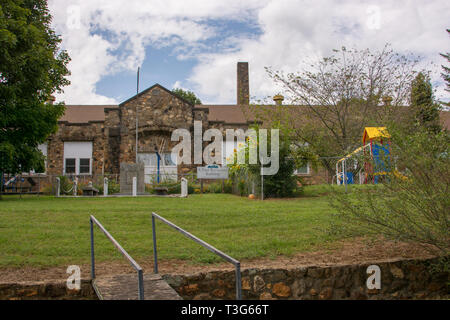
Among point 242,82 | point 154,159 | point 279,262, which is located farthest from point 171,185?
point 242,82

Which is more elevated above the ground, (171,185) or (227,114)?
(227,114)

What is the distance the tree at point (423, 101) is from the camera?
62.3ft

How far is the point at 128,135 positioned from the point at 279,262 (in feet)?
67.2

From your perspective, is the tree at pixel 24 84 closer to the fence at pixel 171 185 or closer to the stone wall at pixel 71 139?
the fence at pixel 171 185

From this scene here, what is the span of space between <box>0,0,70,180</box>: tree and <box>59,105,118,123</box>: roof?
10115 mm

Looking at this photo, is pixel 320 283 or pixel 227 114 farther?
pixel 227 114

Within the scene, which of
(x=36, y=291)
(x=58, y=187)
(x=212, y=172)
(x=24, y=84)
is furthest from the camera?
(x=58, y=187)

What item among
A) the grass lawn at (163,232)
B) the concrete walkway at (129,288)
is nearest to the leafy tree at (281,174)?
the grass lawn at (163,232)

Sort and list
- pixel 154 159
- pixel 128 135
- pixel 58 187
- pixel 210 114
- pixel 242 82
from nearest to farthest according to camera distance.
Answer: pixel 58 187, pixel 128 135, pixel 154 159, pixel 210 114, pixel 242 82

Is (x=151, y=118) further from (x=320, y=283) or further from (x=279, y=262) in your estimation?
(x=320, y=283)

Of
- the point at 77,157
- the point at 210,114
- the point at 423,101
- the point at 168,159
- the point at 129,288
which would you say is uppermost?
the point at 210,114

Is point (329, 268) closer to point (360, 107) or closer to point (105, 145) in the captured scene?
point (360, 107)

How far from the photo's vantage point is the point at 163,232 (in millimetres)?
8828
